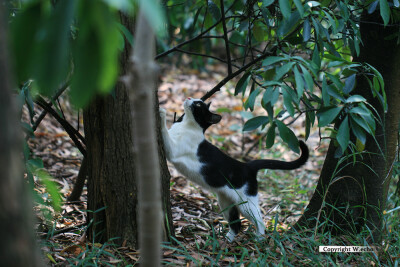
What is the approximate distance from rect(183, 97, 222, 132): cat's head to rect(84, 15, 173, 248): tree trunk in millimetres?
1018

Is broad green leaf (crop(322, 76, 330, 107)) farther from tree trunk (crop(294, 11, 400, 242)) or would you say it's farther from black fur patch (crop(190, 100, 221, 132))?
black fur patch (crop(190, 100, 221, 132))

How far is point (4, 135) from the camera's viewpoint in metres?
0.96

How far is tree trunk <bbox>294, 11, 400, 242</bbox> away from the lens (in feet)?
10.0

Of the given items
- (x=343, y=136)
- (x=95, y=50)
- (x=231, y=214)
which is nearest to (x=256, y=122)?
(x=343, y=136)

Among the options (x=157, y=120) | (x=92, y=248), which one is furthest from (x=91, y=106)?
(x=92, y=248)

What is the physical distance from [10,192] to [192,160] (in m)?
2.40

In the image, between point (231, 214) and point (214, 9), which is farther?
point (231, 214)

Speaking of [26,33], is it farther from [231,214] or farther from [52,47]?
[231,214]

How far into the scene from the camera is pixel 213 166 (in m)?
3.35

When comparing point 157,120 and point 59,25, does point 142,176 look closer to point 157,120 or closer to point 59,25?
point 59,25

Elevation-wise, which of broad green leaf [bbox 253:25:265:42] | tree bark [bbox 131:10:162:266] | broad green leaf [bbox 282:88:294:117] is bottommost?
tree bark [bbox 131:10:162:266]

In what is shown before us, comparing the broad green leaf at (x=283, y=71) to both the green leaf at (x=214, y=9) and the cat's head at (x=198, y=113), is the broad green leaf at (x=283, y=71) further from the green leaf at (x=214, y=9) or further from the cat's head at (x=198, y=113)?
the cat's head at (x=198, y=113)

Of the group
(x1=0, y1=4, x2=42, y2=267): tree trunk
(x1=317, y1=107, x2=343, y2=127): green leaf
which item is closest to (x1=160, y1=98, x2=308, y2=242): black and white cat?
(x1=317, y1=107, x2=343, y2=127): green leaf

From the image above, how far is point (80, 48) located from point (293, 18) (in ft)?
5.59
